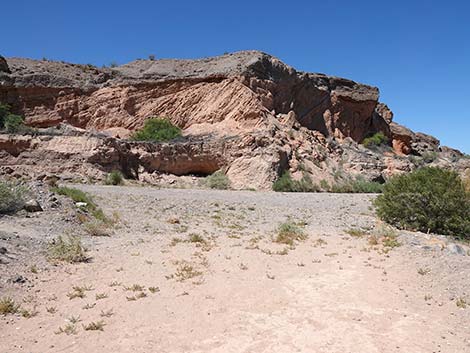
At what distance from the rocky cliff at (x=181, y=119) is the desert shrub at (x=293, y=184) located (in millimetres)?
583

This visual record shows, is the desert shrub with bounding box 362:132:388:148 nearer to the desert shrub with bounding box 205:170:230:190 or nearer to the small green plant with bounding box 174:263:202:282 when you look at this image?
the desert shrub with bounding box 205:170:230:190

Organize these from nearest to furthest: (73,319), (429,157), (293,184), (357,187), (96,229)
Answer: (73,319)
(96,229)
(293,184)
(357,187)
(429,157)

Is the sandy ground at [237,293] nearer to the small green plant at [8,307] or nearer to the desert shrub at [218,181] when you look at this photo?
the small green plant at [8,307]

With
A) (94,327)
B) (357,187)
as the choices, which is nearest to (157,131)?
(357,187)

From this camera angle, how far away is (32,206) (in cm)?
1050

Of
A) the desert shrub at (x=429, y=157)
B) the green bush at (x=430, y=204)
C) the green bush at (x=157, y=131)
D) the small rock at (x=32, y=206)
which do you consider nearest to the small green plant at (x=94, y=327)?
the small rock at (x=32, y=206)

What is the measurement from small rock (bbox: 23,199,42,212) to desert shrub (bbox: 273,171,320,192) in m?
16.3

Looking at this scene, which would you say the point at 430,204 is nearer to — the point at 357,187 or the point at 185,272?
the point at 185,272

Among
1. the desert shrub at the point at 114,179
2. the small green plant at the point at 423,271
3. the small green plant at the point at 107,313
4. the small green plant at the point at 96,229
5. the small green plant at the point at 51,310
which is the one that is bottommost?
the small green plant at the point at 51,310

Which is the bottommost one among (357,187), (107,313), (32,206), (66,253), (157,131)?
(107,313)

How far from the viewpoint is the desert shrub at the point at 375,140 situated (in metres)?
46.7

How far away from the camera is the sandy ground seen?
453cm

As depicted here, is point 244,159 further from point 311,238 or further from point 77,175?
point 311,238

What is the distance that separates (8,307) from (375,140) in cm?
4668
